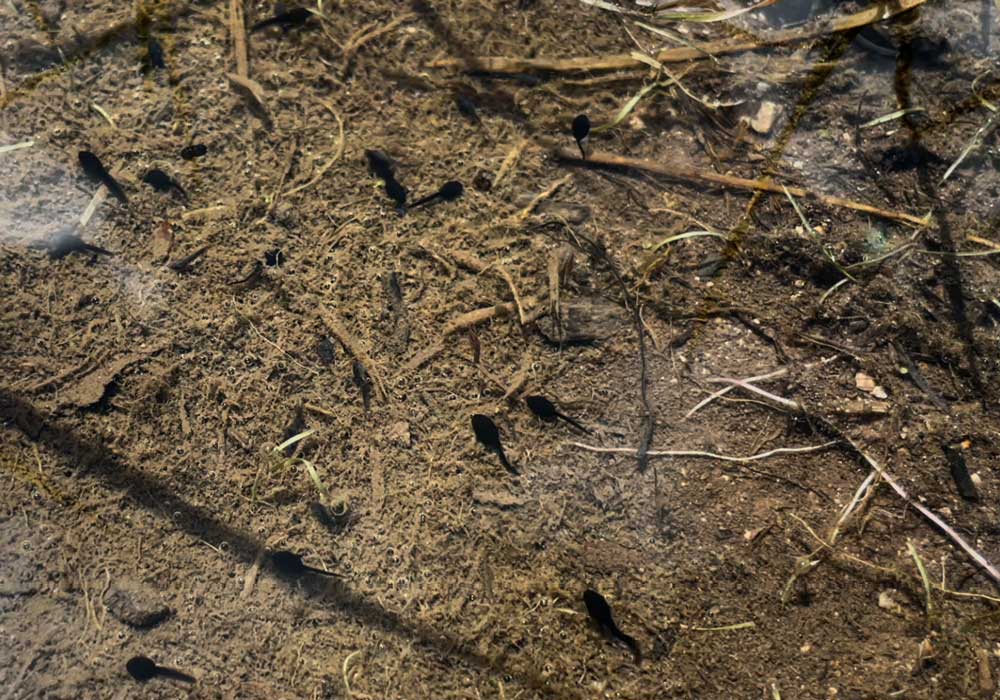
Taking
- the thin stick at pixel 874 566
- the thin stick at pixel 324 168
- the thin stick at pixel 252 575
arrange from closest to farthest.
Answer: the thin stick at pixel 874 566
the thin stick at pixel 252 575
the thin stick at pixel 324 168

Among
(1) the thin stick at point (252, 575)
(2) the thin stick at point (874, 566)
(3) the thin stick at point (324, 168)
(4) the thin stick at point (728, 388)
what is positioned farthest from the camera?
(3) the thin stick at point (324, 168)

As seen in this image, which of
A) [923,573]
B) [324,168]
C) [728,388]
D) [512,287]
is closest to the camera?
[923,573]

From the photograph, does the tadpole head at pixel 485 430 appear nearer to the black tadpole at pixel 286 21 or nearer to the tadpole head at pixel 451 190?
the tadpole head at pixel 451 190

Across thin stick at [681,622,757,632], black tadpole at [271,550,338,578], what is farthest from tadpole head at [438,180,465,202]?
thin stick at [681,622,757,632]

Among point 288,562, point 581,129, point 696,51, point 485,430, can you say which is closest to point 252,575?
point 288,562

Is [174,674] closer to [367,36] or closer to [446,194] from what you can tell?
[446,194]

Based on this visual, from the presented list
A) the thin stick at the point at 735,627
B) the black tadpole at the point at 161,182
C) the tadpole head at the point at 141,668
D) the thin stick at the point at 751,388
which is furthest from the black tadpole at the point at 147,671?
the thin stick at the point at 751,388

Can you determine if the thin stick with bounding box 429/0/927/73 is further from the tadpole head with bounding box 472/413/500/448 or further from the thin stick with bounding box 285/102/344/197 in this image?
the tadpole head with bounding box 472/413/500/448
